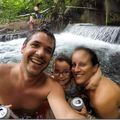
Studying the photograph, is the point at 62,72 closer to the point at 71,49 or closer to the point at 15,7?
the point at 71,49

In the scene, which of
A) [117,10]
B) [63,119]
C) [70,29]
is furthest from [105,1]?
[63,119]

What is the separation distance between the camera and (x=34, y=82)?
77cm

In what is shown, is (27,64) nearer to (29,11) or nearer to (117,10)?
(29,11)

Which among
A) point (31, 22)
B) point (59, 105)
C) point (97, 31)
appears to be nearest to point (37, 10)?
point (31, 22)

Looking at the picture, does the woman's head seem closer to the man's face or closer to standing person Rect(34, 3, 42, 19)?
the man's face

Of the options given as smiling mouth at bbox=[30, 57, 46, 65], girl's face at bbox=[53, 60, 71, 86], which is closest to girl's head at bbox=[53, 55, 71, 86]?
girl's face at bbox=[53, 60, 71, 86]

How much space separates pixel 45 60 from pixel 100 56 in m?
0.41

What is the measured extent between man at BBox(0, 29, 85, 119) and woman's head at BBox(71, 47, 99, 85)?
2.7 inches

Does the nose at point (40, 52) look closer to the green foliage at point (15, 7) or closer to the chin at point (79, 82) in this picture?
the chin at point (79, 82)

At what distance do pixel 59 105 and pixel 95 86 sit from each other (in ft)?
0.46

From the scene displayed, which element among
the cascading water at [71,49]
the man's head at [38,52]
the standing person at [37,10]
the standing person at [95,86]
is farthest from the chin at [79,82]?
the standing person at [37,10]

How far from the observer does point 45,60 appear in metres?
0.72

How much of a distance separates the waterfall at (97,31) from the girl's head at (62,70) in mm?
323

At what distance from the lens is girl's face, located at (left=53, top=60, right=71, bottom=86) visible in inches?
32.1
